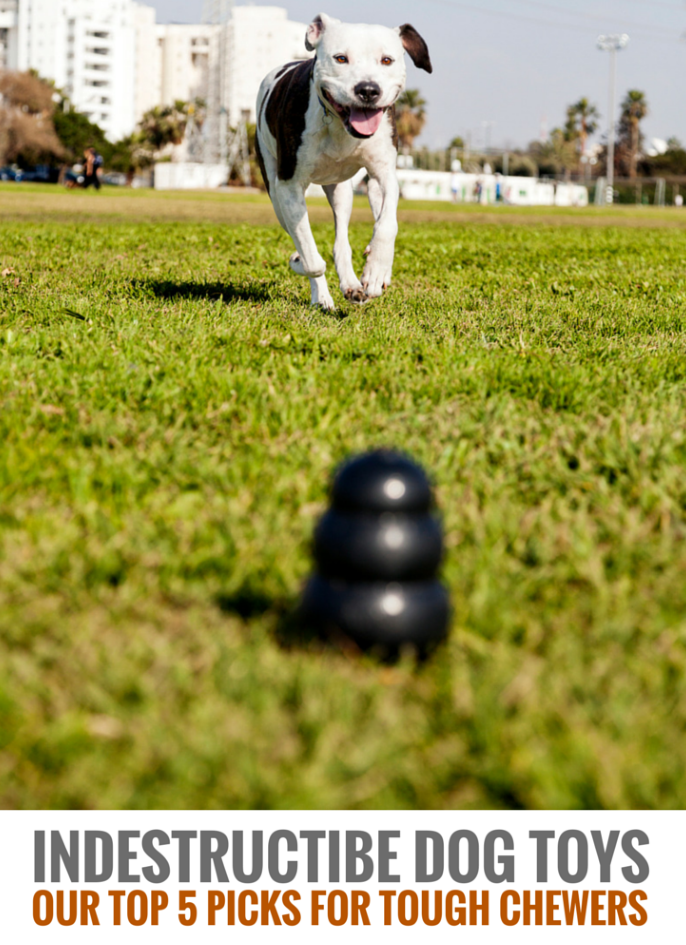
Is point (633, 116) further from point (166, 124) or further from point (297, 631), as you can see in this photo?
point (297, 631)

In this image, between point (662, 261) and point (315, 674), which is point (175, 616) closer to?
point (315, 674)

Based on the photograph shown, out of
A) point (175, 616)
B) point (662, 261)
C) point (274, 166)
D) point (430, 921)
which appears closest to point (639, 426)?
point (175, 616)

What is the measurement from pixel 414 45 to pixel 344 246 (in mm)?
1466

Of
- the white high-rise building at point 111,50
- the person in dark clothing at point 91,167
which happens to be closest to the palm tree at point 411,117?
the white high-rise building at point 111,50

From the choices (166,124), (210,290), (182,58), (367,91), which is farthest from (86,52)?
(367,91)

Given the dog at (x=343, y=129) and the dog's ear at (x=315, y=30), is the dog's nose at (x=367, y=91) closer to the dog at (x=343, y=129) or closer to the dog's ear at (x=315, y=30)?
the dog at (x=343, y=129)

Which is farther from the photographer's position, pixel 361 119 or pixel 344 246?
pixel 344 246

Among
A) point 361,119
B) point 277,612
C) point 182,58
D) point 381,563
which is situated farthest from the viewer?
point 182,58

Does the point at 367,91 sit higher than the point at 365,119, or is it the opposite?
the point at 367,91

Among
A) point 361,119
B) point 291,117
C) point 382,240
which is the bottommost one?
point 382,240

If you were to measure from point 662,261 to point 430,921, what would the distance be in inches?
487

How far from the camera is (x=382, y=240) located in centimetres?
705

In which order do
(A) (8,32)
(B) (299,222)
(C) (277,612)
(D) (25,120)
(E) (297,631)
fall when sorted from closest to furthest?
1. (E) (297,631)
2. (C) (277,612)
3. (B) (299,222)
4. (D) (25,120)
5. (A) (8,32)

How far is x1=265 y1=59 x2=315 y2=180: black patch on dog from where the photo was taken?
7191 millimetres
